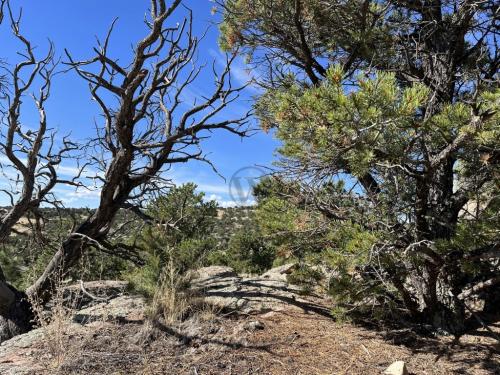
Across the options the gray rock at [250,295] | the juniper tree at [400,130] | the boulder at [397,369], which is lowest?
the boulder at [397,369]

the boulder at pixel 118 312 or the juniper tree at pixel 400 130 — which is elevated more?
the juniper tree at pixel 400 130

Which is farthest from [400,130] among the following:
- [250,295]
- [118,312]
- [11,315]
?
[11,315]

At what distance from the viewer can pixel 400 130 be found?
3.38 meters

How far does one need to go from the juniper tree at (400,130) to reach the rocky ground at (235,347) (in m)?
0.57

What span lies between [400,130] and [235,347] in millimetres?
2628

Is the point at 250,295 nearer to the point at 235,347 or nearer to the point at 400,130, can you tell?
the point at 235,347

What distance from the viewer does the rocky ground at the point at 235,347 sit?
3805 mm

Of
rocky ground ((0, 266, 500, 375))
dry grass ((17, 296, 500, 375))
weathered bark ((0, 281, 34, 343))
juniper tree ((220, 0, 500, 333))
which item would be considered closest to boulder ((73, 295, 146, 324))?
rocky ground ((0, 266, 500, 375))

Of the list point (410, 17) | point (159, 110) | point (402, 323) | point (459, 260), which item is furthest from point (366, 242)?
point (159, 110)

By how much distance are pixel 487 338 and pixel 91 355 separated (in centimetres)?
408

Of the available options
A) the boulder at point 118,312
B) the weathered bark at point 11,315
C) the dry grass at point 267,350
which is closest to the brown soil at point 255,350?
the dry grass at point 267,350

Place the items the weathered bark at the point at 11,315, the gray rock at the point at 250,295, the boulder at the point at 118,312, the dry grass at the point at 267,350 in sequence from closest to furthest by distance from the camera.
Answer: the dry grass at the point at 267,350 → the boulder at the point at 118,312 → the gray rock at the point at 250,295 → the weathered bark at the point at 11,315

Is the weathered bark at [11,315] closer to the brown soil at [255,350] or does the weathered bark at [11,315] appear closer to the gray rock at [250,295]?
the brown soil at [255,350]

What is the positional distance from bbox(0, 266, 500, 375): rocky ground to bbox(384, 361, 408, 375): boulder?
0.55 feet
